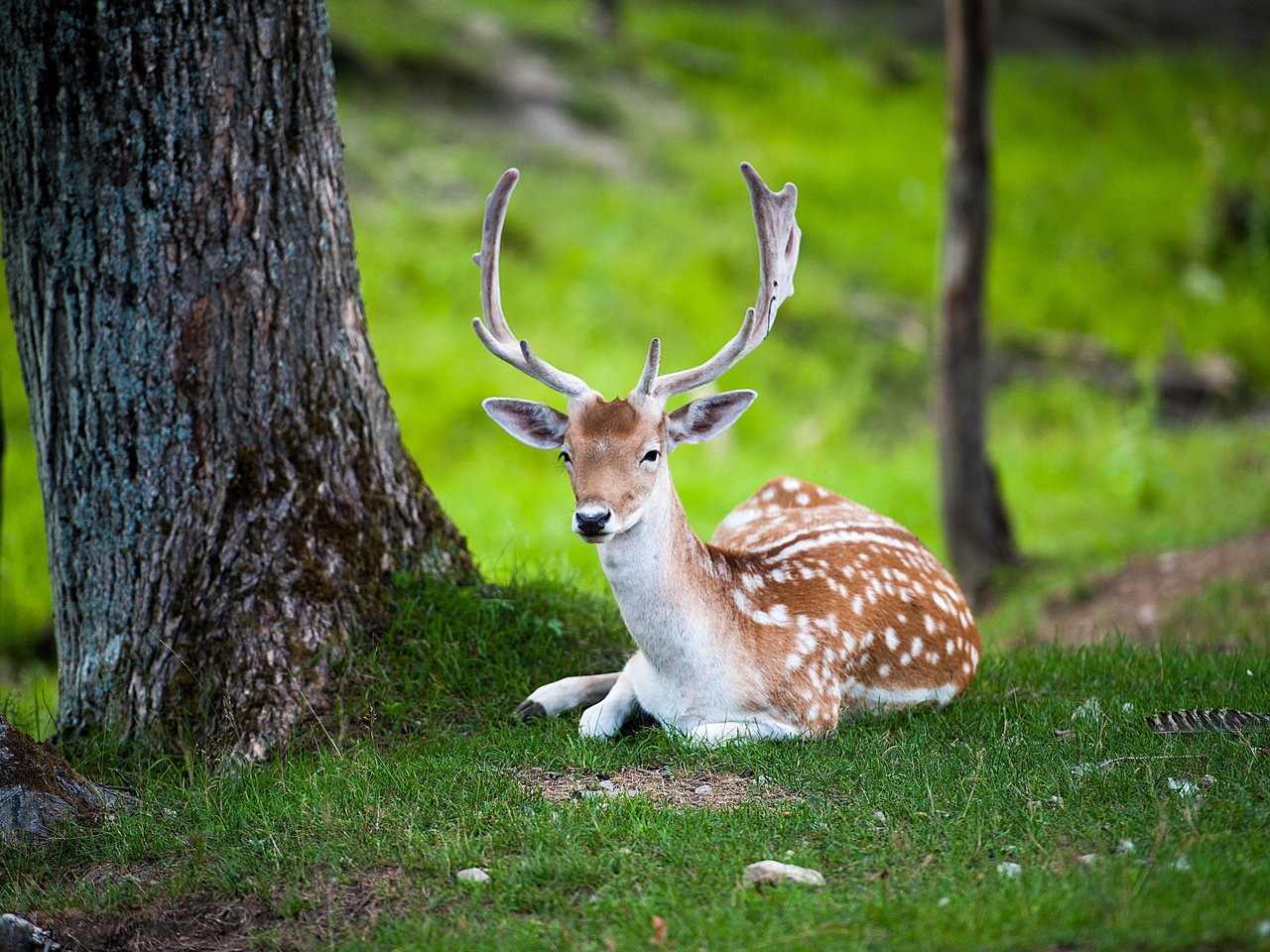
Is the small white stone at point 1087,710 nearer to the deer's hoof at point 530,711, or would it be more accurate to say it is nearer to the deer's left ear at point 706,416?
the deer's left ear at point 706,416

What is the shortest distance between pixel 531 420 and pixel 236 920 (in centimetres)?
209

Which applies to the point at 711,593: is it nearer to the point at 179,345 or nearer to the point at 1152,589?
the point at 179,345

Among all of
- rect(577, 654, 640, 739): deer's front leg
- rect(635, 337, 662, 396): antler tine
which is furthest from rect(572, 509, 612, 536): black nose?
rect(577, 654, 640, 739): deer's front leg

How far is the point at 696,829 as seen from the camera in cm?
407

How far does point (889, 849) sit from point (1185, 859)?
795mm

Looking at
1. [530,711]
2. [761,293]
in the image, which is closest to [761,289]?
[761,293]

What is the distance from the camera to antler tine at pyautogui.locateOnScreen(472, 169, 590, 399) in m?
5.02

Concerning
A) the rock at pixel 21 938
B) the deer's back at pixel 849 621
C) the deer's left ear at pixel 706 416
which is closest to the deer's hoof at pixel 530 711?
the deer's back at pixel 849 621

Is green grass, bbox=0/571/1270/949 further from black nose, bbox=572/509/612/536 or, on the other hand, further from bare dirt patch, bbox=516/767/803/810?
black nose, bbox=572/509/612/536

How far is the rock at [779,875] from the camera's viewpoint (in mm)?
3705

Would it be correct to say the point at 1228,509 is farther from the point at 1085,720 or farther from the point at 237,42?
the point at 237,42

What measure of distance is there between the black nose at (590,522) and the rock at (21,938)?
2001 mm

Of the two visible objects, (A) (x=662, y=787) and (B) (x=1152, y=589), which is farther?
(B) (x=1152, y=589)

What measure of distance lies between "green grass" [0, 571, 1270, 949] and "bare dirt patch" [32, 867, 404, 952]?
0.11 feet
